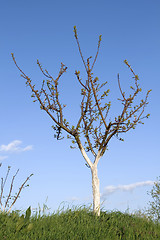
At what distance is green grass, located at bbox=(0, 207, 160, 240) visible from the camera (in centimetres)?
704

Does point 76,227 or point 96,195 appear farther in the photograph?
point 96,195

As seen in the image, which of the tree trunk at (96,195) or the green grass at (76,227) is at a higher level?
the tree trunk at (96,195)

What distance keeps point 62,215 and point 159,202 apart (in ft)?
37.0

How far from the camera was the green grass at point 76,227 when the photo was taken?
7.04 m

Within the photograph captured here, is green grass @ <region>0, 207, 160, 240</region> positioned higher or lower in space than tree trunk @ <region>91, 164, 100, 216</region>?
lower

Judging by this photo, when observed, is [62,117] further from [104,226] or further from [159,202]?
[159,202]

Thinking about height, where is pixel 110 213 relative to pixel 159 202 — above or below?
below

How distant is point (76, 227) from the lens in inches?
325

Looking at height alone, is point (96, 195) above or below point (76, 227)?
above

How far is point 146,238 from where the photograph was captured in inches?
323

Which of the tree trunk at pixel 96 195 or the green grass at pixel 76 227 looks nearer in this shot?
the green grass at pixel 76 227

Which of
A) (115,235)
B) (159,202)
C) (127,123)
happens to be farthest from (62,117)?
(159,202)

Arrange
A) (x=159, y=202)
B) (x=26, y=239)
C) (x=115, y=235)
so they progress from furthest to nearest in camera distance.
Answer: (x=159, y=202)
(x=115, y=235)
(x=26, y=239)

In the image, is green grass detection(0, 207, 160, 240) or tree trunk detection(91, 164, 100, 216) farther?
tree trunk detection(91, 164, 100, 216)
